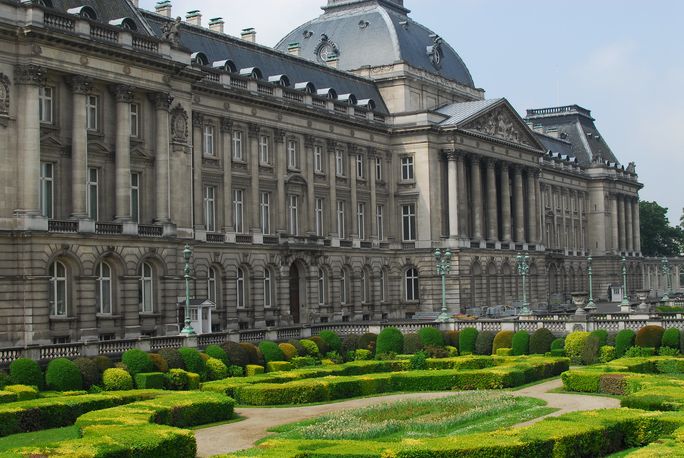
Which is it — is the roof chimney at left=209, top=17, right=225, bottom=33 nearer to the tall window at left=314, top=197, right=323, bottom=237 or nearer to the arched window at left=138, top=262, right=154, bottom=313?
the tall window at left=314, top=197, right=323, bottom=237

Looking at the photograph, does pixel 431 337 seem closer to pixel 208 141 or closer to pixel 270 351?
pixel 270 351

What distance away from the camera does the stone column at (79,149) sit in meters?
59.1

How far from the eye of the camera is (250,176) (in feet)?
263

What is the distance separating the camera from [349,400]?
45344 mm

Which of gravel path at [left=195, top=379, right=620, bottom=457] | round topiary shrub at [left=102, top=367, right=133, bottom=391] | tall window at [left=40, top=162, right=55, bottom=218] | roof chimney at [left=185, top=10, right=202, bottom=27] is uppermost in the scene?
roof chimney at [left=185, top=10, right=202, bottom=27]

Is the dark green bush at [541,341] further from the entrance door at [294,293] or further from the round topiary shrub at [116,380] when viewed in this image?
the entrance door at [294,293]

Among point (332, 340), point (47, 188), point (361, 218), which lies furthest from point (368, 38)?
point (47, 188)

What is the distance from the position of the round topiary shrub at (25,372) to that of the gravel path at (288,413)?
8.28 m

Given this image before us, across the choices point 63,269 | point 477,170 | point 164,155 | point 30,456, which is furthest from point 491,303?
point 30,456

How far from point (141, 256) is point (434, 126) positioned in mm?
40649

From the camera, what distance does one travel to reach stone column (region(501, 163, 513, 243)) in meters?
108

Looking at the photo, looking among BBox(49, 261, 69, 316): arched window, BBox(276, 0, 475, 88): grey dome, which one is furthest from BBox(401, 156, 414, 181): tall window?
BBox(49, 261, 69, 316): arched window

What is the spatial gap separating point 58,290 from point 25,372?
584 inches

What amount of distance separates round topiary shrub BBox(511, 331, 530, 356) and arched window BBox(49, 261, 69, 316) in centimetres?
2450
